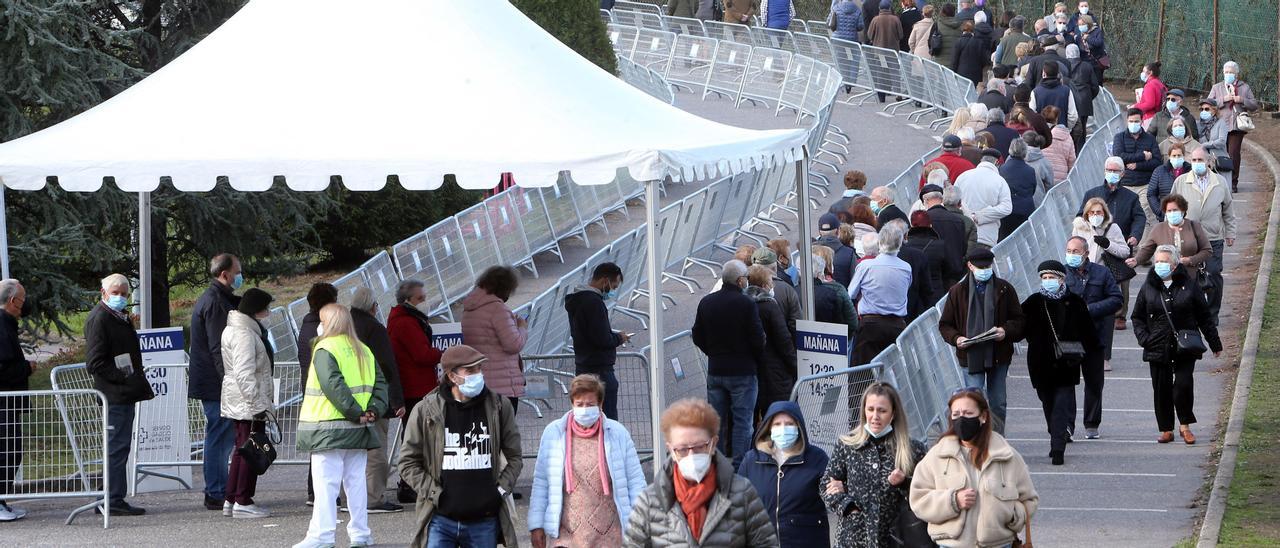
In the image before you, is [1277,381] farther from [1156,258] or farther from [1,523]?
[1,523]

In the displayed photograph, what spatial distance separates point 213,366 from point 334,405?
2146 millimetres

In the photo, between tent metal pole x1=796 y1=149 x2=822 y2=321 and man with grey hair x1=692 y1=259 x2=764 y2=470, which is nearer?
man with grey hair x1=692 y1=259 x2=764 y2=470

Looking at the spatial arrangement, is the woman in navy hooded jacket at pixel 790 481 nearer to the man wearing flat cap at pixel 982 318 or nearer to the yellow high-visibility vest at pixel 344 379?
the yellow high-visibility vest at pixel 344 379

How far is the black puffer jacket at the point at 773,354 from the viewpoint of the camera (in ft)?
39.9

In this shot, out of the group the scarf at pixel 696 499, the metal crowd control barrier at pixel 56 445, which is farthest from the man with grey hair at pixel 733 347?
the scarf at pixel 696 499

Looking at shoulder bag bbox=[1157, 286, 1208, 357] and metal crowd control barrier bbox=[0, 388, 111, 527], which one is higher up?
shoulder bag bbox=[1157, 286, 1208, 357]

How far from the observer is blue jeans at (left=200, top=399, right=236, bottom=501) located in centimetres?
1155

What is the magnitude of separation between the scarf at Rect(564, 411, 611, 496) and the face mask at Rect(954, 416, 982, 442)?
1662 mm

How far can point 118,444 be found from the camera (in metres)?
11.2

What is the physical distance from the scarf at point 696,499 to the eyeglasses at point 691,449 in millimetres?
89

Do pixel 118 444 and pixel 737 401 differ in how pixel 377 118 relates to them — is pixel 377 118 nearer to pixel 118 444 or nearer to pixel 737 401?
pixel 118 444

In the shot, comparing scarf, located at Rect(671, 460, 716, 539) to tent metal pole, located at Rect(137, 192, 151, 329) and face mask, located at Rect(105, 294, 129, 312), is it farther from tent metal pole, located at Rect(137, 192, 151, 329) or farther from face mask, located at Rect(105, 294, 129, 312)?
tent metal pole, located at Rect(137, 192, 151, 329)

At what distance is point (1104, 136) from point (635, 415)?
15.2m

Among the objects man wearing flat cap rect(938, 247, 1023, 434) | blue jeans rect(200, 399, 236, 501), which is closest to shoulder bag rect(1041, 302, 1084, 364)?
man wearing flat cap rect(938, 247, 1023, 434)
